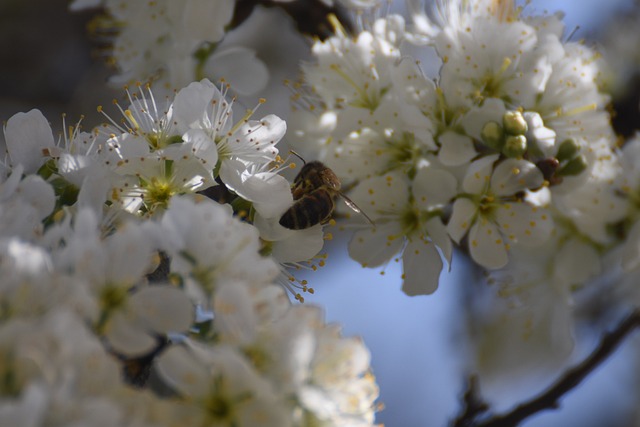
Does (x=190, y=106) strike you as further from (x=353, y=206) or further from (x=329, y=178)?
(x=353, y=206)

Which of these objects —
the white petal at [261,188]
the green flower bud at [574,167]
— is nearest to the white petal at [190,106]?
the white petal at [261,188]

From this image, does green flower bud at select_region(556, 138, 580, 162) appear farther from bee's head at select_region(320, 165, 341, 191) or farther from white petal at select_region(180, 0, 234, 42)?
white petal at select_region(180, 0, 234, 42)

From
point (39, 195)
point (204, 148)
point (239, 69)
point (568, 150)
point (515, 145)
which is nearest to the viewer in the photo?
point (39, 195)

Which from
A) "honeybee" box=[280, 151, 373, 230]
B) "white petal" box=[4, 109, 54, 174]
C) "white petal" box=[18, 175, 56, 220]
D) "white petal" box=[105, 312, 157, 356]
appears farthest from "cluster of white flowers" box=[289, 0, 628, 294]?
"white petal" box=[105, 312, 157, 356]

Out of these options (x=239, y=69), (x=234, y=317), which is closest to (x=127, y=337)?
(x=234, y=317)

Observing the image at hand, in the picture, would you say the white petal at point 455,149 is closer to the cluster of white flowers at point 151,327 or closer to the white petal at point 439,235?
the white petal at point 439,235

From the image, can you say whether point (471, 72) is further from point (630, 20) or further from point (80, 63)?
point (80, 63)

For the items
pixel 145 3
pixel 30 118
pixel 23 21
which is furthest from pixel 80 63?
pixel 30 118
